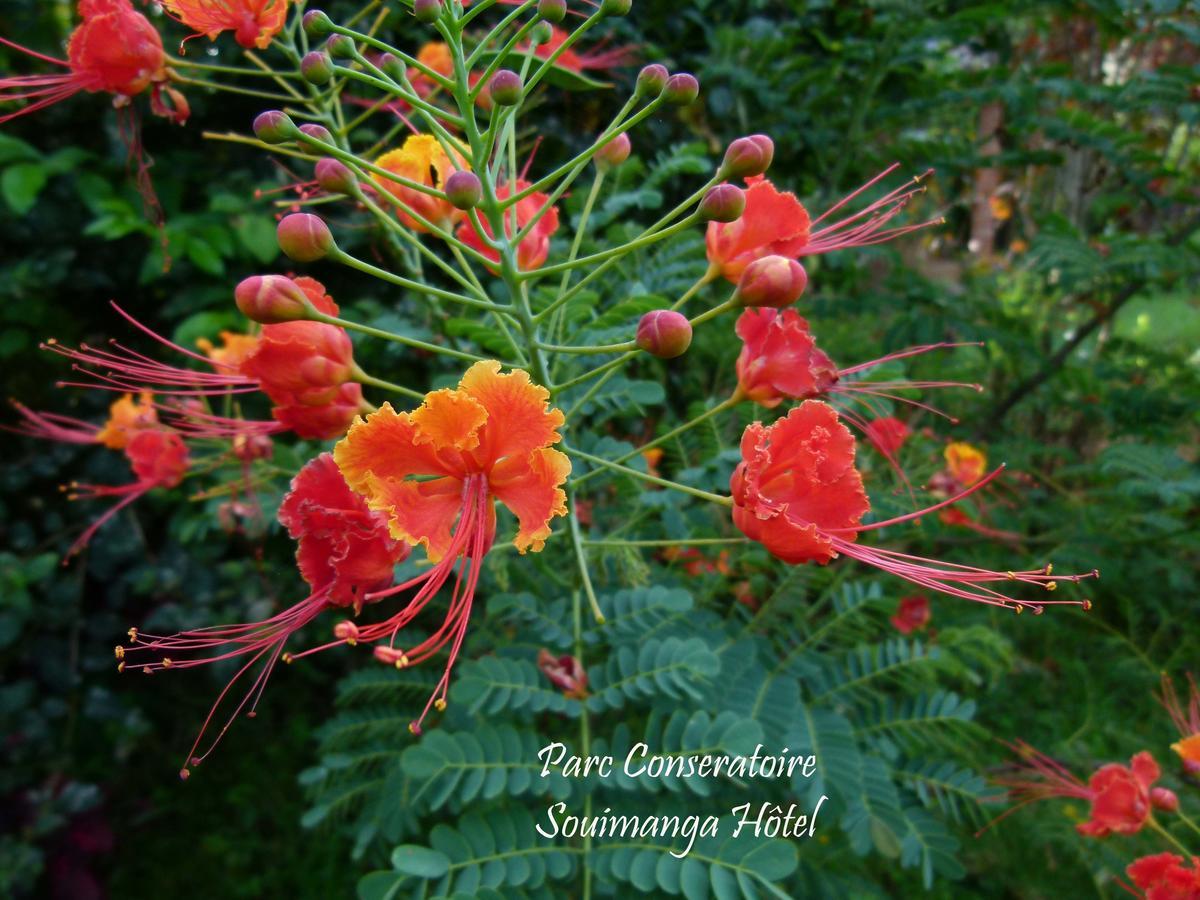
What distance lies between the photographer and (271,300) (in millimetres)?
1146

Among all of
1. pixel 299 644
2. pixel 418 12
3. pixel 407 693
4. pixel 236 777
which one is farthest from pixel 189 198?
pixel 236 777

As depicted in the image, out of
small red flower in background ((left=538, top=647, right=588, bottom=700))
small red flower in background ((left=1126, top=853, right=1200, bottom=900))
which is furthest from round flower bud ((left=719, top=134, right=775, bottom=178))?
small red flower in background ((left=1126, top=853, right=1200, bottom=900))

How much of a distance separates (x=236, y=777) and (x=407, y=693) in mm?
2414

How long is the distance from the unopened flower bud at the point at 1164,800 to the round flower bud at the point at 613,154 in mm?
1779

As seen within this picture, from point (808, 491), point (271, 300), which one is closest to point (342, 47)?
point (271, 300)

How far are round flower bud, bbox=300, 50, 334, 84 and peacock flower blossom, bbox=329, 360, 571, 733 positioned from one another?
0.49 meters

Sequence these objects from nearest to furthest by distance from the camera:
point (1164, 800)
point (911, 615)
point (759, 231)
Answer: point (759, 231), point (1164, 800), point (911, 615)

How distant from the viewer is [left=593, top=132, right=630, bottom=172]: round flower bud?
1.58 m

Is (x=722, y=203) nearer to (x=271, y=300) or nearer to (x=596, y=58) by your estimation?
(x=271, y=300)

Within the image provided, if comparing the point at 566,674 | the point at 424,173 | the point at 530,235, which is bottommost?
the point at 566,674

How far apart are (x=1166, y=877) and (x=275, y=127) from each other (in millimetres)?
2035

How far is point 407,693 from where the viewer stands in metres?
1.99

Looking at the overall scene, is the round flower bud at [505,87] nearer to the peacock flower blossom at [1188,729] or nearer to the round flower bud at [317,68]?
the round flower bud at [317,68]

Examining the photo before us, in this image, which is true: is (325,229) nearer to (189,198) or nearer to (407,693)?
(407,693)
